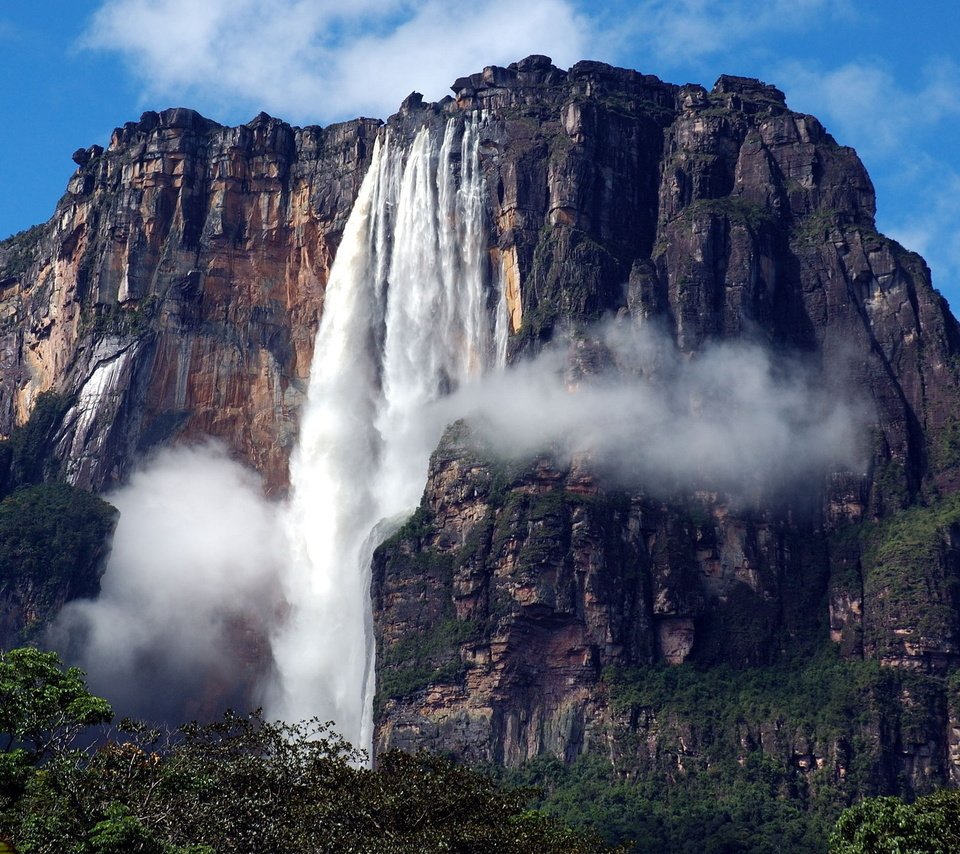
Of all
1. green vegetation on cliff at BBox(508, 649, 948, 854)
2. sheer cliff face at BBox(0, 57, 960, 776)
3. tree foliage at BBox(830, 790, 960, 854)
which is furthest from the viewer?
sheer cliff face at BBox(0, 57, 960, 776)

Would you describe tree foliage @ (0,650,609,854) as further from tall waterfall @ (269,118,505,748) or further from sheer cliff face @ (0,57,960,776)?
tall waterfall @ (269,118,505,748)

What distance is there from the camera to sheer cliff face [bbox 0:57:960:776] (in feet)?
421

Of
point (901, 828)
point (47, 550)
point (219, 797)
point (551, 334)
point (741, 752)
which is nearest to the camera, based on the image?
point (901, 828)

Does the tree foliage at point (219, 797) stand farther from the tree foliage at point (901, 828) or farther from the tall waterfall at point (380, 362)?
the tall waterfall at point (380, 362)

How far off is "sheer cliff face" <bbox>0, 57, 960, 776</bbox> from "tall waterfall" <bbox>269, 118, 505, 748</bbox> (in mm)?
1977

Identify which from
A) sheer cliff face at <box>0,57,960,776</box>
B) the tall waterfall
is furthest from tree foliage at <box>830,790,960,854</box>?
the tall waterfall

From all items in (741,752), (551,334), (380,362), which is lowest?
(741,752)

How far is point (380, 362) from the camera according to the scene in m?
149

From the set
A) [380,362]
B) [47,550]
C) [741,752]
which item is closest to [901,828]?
[741,752]

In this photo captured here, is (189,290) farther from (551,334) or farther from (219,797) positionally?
(219,797)

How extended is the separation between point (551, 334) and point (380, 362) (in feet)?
50.3

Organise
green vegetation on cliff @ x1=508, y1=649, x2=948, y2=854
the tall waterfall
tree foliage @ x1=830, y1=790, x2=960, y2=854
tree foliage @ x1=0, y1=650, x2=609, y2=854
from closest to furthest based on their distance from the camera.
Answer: tree foliage @ x1=0, y1=650, x2=609, y2=854, tree foliage @ x1=830, y1=790, x2=960, y2=854, green vegetation on cliff @ x1=508, y1=649, x2=948, y2=854, the tall waterfall

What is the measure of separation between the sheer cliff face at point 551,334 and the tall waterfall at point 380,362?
1977 mm

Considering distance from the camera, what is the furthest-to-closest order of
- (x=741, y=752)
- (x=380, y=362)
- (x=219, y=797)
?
(x=380, y=362) → (x=741, y=752) → (x=219, y=797)
